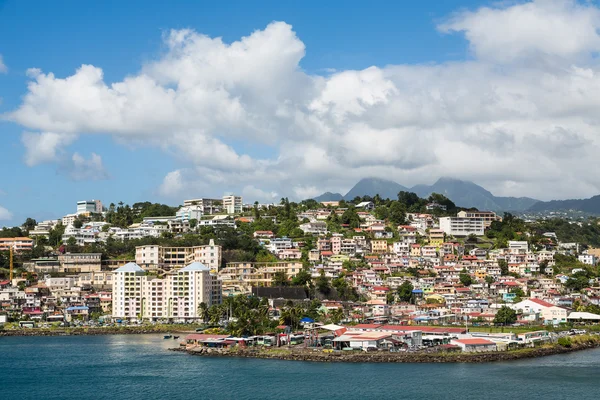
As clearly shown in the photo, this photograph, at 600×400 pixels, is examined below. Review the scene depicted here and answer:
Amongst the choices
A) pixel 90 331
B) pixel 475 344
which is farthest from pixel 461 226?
pixel 90 331

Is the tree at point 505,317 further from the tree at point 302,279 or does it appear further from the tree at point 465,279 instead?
the tree at point 302,279

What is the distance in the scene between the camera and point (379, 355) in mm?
31438

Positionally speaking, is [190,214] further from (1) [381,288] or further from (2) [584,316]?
(2) [584,316]

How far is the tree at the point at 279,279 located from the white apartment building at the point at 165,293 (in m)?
4.07

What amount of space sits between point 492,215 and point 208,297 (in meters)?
32.6

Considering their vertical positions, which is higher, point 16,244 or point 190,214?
point 190,214

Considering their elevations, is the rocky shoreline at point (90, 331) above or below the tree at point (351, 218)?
below

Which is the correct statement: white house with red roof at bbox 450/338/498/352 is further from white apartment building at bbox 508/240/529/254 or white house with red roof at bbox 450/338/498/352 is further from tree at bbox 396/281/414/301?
white apartment building at bbox 508/240/529/254

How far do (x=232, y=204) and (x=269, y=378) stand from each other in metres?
46.8

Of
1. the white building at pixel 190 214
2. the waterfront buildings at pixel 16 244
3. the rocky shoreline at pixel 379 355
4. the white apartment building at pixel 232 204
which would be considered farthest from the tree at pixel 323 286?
the white apartment building at pixel 232 204

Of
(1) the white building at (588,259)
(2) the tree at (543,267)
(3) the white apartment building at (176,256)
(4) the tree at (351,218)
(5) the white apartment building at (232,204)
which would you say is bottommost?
(2) the tree at (543,267)

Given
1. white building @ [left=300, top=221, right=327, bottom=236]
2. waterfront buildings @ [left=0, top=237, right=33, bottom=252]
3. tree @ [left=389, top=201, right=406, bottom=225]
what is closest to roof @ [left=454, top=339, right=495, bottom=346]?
white building @ [left=300, top=221, right=327, bottom=236]

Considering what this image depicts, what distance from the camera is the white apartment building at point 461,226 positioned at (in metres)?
64.1

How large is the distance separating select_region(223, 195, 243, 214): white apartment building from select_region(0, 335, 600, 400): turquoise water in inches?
1554
